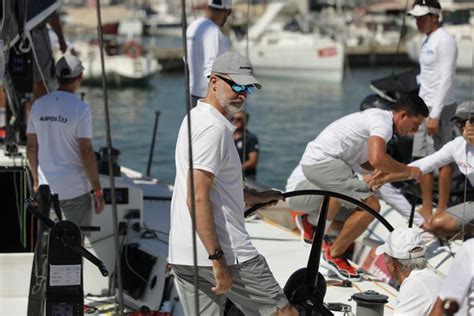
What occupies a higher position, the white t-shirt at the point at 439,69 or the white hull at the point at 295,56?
the white t-shirt at the point at 439,69

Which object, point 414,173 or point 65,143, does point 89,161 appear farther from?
point 414,173

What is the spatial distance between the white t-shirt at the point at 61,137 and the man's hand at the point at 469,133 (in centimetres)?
252

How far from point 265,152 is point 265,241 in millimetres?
12710

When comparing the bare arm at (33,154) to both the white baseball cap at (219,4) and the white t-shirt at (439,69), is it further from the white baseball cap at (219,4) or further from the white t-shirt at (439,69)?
the white t-shirt at (439,69)

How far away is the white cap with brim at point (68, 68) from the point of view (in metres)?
6.59

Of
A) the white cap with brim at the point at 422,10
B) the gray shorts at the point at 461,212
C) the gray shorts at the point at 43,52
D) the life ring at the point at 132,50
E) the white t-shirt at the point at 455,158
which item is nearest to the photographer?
the gray shorts at the point at 461,212

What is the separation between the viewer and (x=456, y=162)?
740 centimetres

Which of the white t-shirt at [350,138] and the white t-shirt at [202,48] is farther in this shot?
the white t-shirt at [202,48]

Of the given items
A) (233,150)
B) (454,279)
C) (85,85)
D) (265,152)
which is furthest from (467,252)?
(85,85)

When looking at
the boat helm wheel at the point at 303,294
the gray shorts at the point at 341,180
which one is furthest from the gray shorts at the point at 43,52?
the boat helm wheel at the point at 303,294

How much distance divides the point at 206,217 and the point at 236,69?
2.36ft

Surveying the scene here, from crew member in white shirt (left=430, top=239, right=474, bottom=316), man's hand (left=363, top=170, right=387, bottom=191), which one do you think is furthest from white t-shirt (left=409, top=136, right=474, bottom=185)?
crew member in white shirt (left=430, top=239, right=474, bottom=316)

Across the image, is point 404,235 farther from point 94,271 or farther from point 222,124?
point 94,271

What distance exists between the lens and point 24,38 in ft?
26.4
